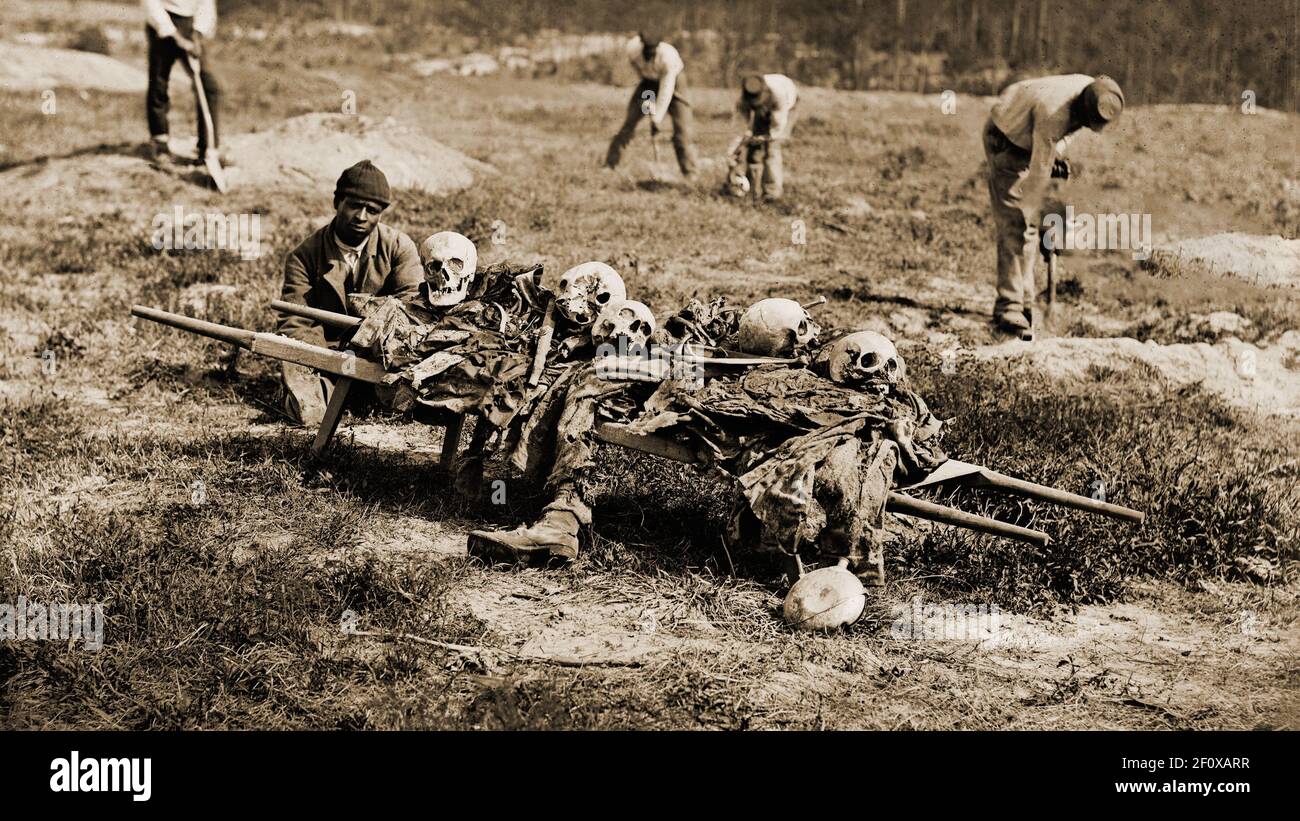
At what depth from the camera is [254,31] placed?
1118 inches

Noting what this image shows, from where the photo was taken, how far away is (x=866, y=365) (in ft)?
19.7

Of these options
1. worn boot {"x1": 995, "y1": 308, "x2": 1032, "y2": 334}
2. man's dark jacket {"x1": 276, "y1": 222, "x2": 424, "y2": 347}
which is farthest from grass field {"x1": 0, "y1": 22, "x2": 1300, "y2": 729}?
man's dark jacket {"x1": 276, "y1": 222, "x2": 424, "y2": 347}

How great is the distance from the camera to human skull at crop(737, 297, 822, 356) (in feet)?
20.9

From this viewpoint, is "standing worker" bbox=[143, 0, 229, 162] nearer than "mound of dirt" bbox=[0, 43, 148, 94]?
Yes

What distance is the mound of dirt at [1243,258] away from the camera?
11.5 metres

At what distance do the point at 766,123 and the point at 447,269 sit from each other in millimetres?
8482

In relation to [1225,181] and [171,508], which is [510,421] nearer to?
[171,508]

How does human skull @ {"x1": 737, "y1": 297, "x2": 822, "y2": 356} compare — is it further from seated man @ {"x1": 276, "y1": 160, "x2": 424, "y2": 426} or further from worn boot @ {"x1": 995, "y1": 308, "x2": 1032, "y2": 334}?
worn boot @ {"x1": 995, "y1": 308, "x2": 1032, "y2": 334}

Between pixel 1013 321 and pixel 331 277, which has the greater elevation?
pixel 331 277

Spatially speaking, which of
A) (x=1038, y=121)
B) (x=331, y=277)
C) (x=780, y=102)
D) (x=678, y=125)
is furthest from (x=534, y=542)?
(x=678, y=125)

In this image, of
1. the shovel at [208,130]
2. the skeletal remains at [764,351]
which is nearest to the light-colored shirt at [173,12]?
the shovel at [208,130]

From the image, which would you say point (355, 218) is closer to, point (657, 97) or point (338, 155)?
point (338, 155)

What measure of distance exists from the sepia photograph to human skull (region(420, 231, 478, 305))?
0.02m
